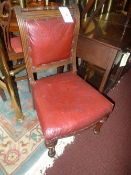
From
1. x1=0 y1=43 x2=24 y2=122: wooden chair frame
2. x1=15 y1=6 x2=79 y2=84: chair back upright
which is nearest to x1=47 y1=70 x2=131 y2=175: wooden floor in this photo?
x1=0 y1=43 x2=24 y2=122: wooden chair frame

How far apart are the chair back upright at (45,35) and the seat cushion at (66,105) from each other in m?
0.16

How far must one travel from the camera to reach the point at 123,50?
54.7 inches

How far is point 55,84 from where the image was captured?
1357 millimetres

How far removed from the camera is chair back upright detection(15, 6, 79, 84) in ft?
3.64

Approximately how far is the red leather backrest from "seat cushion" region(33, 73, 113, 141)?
21 cm

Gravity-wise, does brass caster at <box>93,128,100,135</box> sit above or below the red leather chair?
below

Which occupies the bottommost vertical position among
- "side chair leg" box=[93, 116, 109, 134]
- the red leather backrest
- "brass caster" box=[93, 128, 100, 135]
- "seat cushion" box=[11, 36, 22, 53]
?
"brass caster" box=[93, 128, 100, 135]

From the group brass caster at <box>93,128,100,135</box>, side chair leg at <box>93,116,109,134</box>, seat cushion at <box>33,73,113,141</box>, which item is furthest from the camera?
brass caster at <box>93,128,100,135</box>

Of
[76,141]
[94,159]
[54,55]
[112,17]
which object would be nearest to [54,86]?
[54,55]

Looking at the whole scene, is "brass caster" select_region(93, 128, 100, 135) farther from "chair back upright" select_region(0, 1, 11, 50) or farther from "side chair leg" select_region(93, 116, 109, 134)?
"chair back upright" select_region(0, 1, 11, 50)

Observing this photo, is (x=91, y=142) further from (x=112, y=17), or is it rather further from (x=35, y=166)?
(x=112, y=17)

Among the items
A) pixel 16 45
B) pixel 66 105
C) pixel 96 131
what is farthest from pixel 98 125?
pixel 16 45

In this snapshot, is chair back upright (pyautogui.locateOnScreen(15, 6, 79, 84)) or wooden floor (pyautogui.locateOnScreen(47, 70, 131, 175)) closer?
chair back upright (pyautogui.locateOnScreen(15, 6, 79, 84))

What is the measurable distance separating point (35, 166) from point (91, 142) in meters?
0.54
